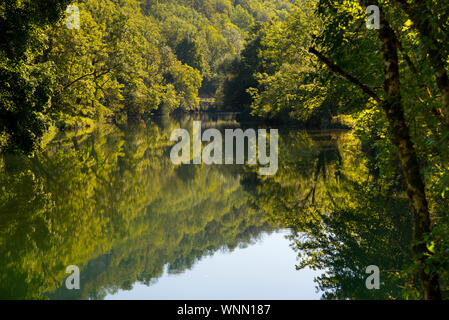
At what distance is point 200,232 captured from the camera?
13.5 meters

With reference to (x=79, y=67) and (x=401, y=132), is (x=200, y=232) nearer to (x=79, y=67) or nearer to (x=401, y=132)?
(x=401, y=132)

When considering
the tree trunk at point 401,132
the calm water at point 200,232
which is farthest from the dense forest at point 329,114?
the calm water at point 200,232

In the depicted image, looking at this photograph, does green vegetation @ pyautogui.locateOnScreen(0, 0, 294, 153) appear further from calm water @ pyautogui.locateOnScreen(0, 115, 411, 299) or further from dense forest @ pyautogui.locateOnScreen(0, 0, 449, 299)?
→ calm water @ pyautogui.locateOnScreen(0, 115, 411, 299)

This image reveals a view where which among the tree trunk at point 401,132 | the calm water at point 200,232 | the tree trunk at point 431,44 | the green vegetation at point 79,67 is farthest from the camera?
the green vegetation at point 79,67

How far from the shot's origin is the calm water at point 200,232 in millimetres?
8922

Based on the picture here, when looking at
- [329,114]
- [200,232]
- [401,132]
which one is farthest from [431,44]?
[329,114]

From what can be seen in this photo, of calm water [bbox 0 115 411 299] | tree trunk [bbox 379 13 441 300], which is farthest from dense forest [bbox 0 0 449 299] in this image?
calm water [bbox 0 115 411 299]

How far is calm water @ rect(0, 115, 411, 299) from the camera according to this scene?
8922mm

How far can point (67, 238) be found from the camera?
38.8ft

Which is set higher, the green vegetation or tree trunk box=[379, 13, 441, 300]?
the green vegetation

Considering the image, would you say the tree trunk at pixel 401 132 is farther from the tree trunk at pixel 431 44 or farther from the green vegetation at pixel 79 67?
the green vegetation at pixel 79 67

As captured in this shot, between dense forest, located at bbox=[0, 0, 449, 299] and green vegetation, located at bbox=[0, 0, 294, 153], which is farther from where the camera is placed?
green vegetation, located at bbox=[0, 0, 294, 153]

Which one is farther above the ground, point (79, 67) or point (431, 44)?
point (79, 67)

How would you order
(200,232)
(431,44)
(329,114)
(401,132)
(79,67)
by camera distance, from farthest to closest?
1. (329,114)
2. (79,67)
3. (200,232)
4. (401,132)
5. (431,44)
